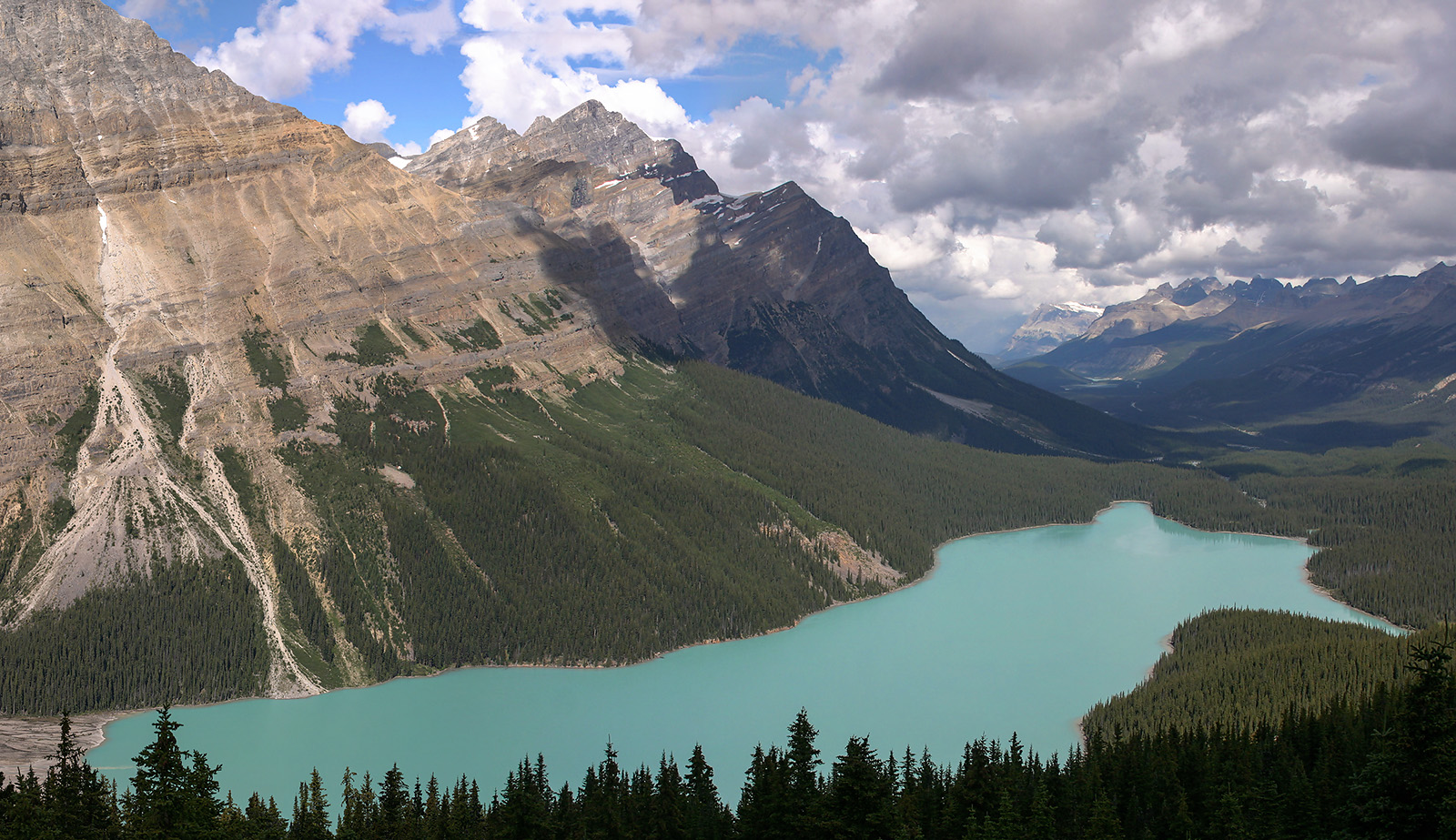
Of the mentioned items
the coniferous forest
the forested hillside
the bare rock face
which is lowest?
the coniferous forest

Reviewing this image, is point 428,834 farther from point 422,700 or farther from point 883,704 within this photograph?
point 883,704

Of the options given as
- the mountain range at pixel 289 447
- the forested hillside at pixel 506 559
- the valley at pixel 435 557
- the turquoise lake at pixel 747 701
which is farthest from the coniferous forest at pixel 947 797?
the mountain range at pixel 289 447

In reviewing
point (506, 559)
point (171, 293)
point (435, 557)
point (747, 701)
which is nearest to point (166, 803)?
point (747, 701)

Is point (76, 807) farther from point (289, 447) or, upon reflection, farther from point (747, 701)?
point (289, 447)

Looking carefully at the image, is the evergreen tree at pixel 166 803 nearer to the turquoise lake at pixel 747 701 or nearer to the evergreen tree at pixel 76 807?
the evergreen tree at pixel 76 807

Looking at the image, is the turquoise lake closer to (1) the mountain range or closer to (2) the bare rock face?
(1) the mountain range

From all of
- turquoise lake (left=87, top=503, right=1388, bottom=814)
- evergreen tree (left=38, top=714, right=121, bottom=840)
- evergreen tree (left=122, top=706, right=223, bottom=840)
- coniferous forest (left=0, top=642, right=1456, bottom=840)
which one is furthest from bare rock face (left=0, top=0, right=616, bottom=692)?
evergreen tree (left=122, top=706, right=223, bottom=840)
